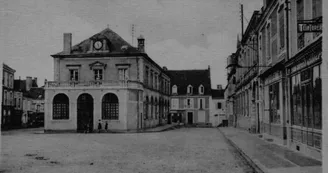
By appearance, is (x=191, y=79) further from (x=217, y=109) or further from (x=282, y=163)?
(x=282, y=163)

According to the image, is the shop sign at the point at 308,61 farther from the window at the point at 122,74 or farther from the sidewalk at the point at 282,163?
the window at the point at 122,74

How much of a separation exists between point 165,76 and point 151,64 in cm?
1326

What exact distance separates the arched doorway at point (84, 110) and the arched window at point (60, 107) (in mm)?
1148

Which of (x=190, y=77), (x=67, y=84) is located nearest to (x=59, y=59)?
(x=67, y=84)

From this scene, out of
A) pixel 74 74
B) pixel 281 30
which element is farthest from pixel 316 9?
pixel 74 74

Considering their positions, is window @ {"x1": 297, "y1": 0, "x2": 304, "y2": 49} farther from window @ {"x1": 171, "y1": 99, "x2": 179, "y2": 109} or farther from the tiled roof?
window @ {"x1": 171, "y1": 99, "x2": 179, "y2": 109}

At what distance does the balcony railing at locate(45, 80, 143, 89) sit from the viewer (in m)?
33.7

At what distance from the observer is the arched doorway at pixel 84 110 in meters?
34.4

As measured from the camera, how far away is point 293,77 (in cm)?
1320

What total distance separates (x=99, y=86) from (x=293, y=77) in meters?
23.3

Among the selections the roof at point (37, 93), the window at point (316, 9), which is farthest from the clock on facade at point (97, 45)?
the roof at point (37, 93)

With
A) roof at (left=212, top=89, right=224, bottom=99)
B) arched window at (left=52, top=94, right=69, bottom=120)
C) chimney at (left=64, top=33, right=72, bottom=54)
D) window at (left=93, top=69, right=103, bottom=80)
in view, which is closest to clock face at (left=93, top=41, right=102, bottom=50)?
window at (left=93, top=69, right=103, bottom=80)

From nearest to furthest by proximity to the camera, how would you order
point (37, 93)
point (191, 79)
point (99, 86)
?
point (99, 86), point (191, 79), point (37, 93)

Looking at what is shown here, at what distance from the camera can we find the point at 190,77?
217ft
